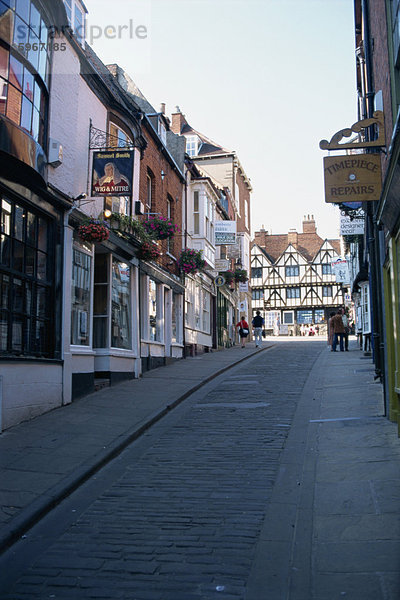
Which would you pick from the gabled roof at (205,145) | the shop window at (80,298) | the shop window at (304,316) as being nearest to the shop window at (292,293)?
the shop window at (304,316)

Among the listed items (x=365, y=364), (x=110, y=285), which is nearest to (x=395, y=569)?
(x=110, y=285)

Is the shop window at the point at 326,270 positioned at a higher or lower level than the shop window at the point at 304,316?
higher

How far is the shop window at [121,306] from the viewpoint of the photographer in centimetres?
1424

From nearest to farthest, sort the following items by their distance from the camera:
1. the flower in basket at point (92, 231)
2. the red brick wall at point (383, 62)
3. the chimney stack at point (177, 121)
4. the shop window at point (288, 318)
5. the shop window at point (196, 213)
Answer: the red brick wall at point (383, 62) → the flower in basket at point (92, 231) → the shop window at point (196, 213) → the chimney stack at point (177, 121) → the shop window at point (288, 318)

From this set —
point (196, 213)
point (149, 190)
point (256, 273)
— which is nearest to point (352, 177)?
point (149, 190)

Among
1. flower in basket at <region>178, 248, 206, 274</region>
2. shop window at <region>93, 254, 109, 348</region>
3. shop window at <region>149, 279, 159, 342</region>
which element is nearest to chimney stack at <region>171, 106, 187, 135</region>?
flower in basket at <region>178, 248, 206, 274</region>

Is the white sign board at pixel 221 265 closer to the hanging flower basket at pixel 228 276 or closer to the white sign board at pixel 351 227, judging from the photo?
the hanging flower basket at pixel 228 276

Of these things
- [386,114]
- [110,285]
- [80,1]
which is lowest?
[110,285]

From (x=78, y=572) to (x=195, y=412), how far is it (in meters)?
6.36

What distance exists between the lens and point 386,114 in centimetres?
910

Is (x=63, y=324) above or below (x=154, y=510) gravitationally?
above

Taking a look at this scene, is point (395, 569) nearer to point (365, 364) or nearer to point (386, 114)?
point (386, 114)

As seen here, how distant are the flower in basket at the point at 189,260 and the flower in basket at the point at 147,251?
545 cm

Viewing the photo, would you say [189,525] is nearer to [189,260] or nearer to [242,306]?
[189,260]
